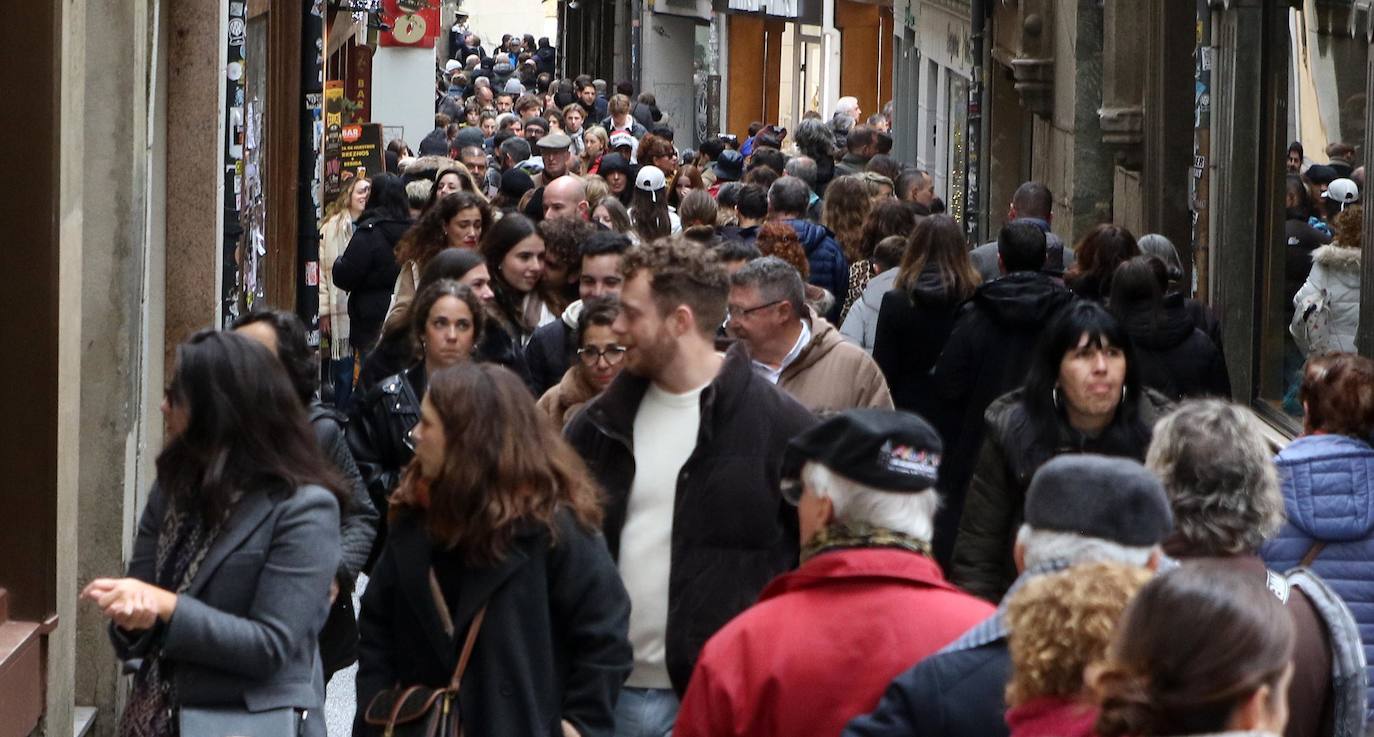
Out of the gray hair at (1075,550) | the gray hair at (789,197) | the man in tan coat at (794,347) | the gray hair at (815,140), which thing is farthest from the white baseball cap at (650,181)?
the gray hair at (1075,550)

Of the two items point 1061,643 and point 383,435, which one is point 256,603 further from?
point 383,435

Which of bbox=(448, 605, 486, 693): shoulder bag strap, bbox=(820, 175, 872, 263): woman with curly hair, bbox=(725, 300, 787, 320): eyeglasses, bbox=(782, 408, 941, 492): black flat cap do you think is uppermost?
bbox=(820, 175, 872, 263): woman with curly hair

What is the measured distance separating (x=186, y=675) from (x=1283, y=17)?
30.3 feet

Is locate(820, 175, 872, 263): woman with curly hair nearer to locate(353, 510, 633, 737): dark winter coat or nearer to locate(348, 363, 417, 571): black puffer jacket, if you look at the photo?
locate(348, 363, 417, 571): black puffer jacket

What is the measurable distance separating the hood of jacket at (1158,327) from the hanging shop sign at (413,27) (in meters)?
20.9

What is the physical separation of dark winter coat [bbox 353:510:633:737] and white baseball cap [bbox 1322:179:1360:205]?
21.3ft

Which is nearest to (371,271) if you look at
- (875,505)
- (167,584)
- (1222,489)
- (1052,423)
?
(1052,423)

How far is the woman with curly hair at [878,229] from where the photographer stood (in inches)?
438

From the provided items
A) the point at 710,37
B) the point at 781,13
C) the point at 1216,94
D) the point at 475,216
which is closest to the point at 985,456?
the point at 475,216

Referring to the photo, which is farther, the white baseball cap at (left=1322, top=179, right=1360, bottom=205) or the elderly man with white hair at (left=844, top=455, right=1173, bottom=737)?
the white baseball cap at (left=1322, top=179, right=1360, bottom=205)

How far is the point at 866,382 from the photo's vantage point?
7.15 metres

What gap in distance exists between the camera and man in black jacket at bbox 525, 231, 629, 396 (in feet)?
25.1

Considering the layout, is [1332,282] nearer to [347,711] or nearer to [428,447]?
[347,711]

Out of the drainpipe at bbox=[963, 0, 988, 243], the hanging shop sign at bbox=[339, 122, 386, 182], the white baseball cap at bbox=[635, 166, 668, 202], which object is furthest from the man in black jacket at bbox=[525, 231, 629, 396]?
the drainpipe at bbox=[963, 0, 988, 243]
